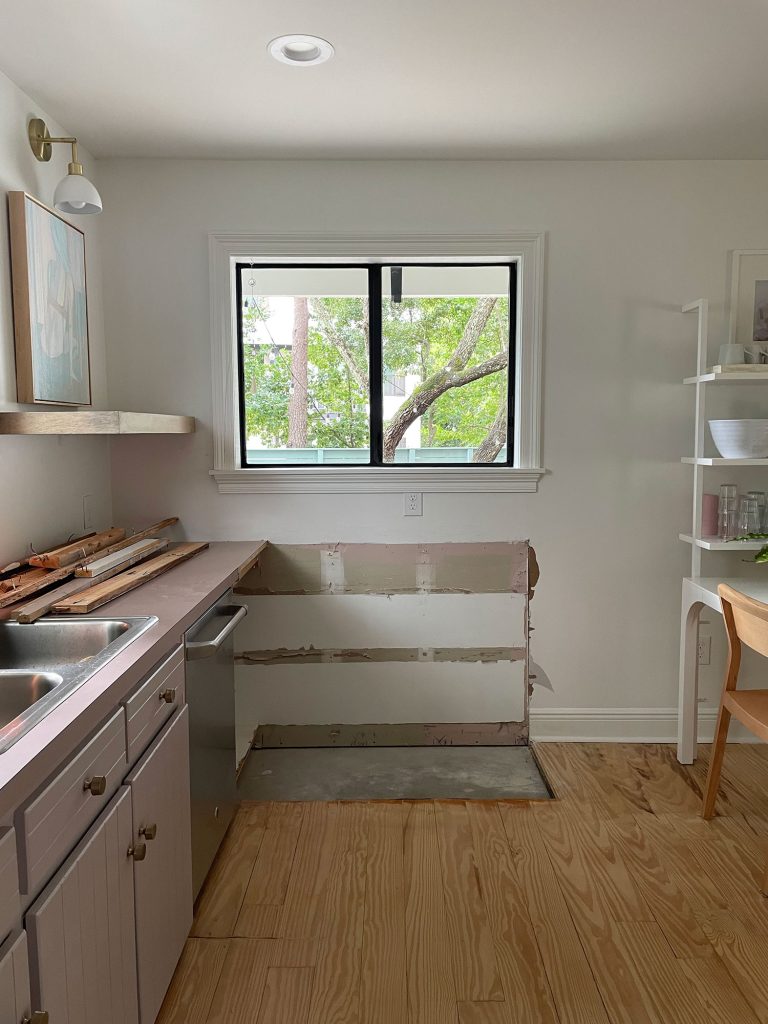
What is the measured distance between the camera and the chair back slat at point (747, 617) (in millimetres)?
2199

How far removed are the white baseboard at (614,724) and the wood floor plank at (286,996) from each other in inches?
64.5

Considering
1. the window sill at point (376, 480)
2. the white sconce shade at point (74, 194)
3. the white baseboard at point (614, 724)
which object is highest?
the white sconce shade at point (74, 194)

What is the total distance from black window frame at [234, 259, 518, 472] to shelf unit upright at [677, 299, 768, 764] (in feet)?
2.26

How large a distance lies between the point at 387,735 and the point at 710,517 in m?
1.59

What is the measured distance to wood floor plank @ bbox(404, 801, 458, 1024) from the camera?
1.80m

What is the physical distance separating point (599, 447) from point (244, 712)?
186 centimetres

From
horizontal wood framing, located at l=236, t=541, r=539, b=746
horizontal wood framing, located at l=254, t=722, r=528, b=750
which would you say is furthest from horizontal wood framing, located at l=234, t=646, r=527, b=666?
horizontal wood framing, located at l=254, t=722, r=528, b=750

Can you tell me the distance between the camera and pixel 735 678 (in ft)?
8.16

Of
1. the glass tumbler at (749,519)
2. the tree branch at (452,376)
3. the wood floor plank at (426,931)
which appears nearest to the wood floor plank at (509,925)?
the wood floor plank at (426,931)

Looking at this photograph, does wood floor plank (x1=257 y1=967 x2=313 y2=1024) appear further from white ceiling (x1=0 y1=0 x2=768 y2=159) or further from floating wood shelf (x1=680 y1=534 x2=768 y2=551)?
white ceiling (x1=0 y1=0 x2=768 y2=159)

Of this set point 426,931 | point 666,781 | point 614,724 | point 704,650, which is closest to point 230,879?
point 426,931

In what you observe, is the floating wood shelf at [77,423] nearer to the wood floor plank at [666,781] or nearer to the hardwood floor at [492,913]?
the hardwood floor at [492,913]

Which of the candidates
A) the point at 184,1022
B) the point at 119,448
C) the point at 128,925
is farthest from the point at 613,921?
the point at 119,448

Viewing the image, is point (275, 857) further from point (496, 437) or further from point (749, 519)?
point (749, 519)
